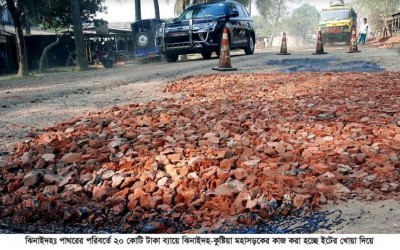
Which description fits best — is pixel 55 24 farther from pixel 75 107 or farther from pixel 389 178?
pixel 389 178

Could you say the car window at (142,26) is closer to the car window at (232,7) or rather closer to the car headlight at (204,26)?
the car window at (232,7)

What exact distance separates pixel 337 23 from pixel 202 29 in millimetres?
16179

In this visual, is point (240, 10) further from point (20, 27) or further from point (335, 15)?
point (335, 15)

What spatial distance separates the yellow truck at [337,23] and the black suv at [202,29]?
13638mm

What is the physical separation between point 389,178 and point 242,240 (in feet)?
3.85

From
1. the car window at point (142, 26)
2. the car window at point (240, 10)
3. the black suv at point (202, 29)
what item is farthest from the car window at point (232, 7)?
the car window at point (142, 26)

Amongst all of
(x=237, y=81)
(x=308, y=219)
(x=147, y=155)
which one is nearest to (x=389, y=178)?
(x=308, y=219)

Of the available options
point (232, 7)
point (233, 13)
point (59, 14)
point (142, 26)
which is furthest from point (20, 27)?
point (233, 13)

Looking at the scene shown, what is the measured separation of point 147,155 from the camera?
9.94ft

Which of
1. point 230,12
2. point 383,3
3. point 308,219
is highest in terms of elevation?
point 383,3

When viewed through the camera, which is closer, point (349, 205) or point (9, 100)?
point (349, 205)

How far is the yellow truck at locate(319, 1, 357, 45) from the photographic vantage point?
2542 cm

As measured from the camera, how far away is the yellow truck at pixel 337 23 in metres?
25.4

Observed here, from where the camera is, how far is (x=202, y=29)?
1252 cm
